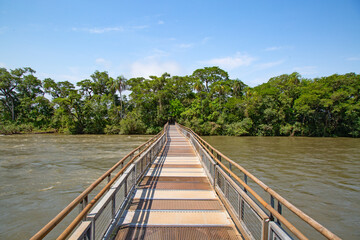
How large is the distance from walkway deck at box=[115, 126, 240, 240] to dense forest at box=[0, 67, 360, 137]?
38.9 m

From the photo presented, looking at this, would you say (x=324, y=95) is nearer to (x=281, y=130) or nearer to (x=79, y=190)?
(x=281, y=130)

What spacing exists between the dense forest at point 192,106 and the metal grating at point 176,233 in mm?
41217

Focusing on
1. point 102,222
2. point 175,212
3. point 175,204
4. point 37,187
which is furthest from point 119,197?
point 37,187

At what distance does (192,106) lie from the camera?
163 feet

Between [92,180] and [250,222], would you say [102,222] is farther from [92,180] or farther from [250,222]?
[92,180]

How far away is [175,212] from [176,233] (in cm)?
86

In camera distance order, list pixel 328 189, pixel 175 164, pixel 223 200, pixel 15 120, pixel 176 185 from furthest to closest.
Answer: pixel 15 120 < pixel 328 189 < pixel 175 164 < pixel 176 185 < pixel 223 200

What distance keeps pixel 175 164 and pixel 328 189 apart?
8.34m

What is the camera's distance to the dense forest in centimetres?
4247

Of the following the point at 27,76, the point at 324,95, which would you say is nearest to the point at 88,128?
the point at 27,76

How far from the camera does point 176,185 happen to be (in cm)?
657

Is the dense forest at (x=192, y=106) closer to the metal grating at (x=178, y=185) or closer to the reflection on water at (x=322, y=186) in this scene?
the reflection on water at (x=322, y=186)

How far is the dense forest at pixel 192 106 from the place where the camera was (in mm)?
42469

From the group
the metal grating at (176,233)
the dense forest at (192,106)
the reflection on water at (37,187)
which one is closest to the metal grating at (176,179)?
the metal grating at (176,233)
